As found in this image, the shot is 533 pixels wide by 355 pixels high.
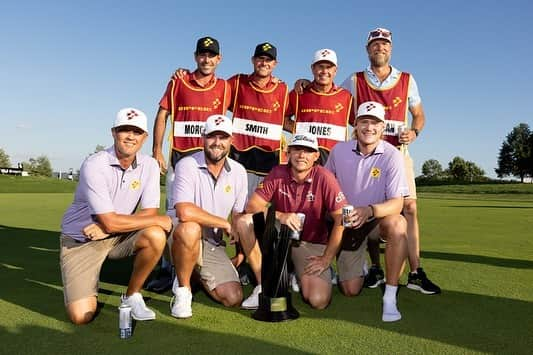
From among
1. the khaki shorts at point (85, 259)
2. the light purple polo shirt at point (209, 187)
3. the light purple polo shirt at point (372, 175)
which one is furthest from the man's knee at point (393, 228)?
the khaki shorts at point (85, 259)

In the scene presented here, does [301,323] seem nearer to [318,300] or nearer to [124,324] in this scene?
[318,300]

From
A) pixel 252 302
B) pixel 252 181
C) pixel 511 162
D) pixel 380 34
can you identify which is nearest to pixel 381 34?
pixel 380 34

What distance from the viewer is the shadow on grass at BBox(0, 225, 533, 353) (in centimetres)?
364

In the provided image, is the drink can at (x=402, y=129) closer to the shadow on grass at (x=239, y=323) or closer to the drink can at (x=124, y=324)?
the shadow on grass at (x=239, y=323)

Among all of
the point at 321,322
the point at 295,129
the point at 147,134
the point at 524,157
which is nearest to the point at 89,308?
the point at 147,134

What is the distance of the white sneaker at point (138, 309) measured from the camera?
4301 mm

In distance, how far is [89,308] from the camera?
4.30 m

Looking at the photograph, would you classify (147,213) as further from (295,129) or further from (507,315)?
(507,315)

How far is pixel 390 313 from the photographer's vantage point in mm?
4336

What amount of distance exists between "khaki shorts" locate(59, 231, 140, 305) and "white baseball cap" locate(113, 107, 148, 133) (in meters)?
1.06

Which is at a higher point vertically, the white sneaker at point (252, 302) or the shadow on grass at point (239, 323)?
the white sneaker at point (252, 302)

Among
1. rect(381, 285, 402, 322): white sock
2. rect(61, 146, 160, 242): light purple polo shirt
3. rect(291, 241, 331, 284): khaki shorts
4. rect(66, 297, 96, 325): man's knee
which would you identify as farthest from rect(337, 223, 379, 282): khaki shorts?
rect(66, 297, 96, 325): man's knee

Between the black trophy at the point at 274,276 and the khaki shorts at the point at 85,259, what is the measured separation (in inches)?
51.0

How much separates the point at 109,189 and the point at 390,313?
2.87m
